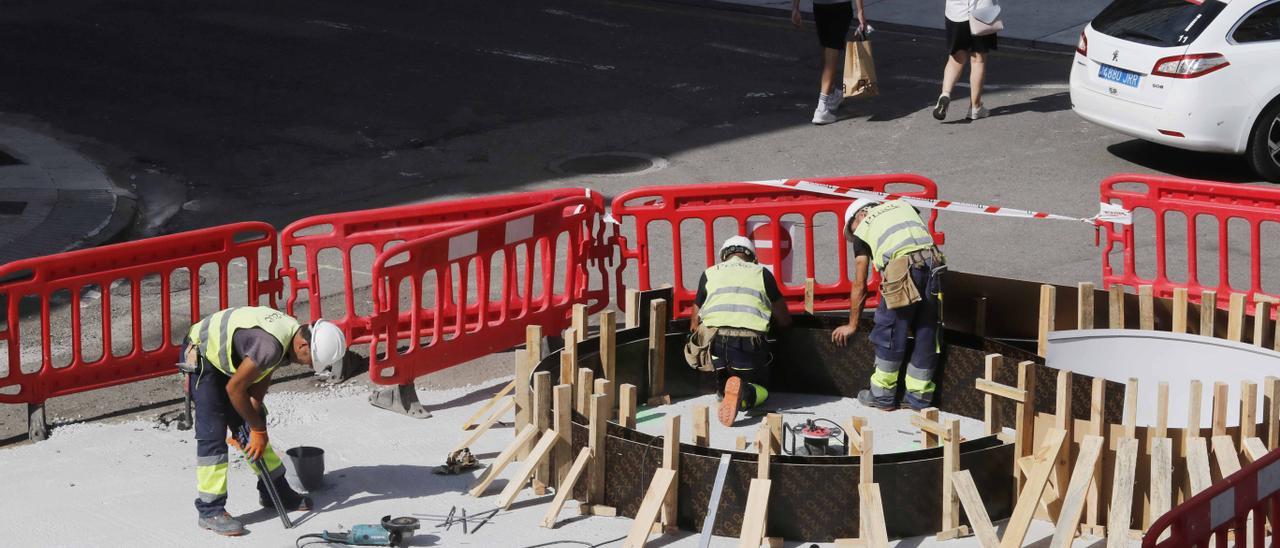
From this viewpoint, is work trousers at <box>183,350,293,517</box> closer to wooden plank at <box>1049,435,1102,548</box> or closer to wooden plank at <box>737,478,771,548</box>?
wooden plank at <box>737,478,771,548</box>

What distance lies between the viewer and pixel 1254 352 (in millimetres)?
9195

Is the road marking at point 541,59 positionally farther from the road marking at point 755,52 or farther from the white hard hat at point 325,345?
the white hard hat at point 325,345

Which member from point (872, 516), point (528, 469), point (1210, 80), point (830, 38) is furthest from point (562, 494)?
point (830, 38)

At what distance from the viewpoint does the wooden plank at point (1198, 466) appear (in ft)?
24.8

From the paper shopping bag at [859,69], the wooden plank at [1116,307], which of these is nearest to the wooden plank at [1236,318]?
the wooden plank at [1116,307]

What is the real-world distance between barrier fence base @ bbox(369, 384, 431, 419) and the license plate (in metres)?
7.60

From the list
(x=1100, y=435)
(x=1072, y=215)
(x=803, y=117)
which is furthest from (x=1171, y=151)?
(x=1100, y=435)

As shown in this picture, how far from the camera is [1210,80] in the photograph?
13859 mm

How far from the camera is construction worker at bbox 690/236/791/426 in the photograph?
9.64m

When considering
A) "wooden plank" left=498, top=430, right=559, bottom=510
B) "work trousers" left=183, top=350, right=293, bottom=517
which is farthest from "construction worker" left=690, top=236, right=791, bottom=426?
"work trousers" left=183, top=350, right=293, bottom=517

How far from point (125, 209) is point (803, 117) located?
6775mm

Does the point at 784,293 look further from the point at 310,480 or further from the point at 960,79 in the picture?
the point at 960,79

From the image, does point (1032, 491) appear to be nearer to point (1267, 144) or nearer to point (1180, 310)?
point (1180, 310)

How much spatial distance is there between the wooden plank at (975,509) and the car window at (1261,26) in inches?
304
